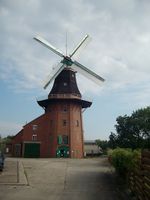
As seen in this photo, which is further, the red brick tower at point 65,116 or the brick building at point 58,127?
the brick building at point 58,127

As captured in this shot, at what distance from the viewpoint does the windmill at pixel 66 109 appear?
2241 inches

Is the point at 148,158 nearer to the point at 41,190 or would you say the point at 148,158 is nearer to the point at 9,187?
the point at 41,190

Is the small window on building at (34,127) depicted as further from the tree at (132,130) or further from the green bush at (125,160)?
the green bush at (125,160)

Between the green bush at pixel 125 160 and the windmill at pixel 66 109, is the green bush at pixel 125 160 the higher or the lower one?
the lower one

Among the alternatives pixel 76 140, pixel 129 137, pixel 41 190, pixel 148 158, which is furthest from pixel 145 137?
pixel 148 158

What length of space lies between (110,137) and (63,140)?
8512mm

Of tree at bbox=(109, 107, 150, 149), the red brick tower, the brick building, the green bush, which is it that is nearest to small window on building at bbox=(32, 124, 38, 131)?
the brick building

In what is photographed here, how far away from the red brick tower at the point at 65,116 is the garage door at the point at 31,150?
3.31 meters

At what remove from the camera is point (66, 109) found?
192 ft

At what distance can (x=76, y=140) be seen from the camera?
58031 millimetres

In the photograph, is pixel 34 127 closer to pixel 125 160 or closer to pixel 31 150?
pixel 31 150

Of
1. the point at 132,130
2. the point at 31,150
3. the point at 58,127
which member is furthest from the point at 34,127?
the point at 132,130

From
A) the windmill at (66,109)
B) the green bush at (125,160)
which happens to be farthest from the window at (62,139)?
the green bush at (125,160)

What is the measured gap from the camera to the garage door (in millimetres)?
58719
